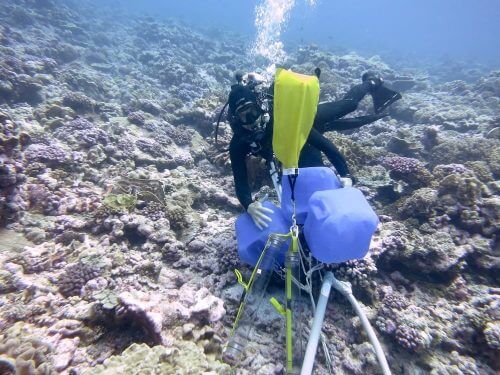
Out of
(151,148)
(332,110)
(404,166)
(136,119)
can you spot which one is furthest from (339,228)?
(136,119)

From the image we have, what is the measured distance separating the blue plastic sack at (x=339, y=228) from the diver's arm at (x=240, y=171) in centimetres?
122

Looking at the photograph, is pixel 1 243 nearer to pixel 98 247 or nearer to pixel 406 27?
pixel 98 247

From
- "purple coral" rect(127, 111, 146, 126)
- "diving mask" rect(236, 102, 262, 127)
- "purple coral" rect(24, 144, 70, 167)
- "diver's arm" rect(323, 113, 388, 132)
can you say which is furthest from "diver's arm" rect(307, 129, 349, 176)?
"purple coral" rect(127, 111, 146, 126)

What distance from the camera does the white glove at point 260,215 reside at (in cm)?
321

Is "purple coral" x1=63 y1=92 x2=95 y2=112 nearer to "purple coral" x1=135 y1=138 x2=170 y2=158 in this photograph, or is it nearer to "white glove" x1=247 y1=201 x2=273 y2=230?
"purple coral" x1=135 y1=138 x2=170 y2=158

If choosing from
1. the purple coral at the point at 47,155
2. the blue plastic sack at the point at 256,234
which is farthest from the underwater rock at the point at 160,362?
the purple coral at the point at 47,155

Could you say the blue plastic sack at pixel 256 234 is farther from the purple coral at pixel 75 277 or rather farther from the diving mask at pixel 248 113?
the purple coral at pixel 75 277

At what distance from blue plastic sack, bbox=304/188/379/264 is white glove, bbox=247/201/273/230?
63 cm

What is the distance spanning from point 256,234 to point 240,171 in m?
1.04

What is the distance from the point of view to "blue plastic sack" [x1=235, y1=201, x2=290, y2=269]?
316 cm

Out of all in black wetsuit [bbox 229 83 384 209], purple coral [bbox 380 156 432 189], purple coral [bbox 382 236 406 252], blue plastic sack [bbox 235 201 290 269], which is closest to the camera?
blue plastic sack [bbox 235 201 290 269]

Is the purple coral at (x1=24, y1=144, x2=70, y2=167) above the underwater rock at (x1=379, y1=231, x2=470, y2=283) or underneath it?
above

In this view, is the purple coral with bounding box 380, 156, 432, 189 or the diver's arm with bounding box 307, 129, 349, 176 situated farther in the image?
the purple coral with bounding box 380, 156, 432, 189

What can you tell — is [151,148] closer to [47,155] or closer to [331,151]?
[47,155]
